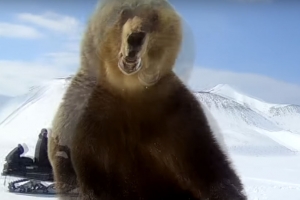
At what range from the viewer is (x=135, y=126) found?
0.83m

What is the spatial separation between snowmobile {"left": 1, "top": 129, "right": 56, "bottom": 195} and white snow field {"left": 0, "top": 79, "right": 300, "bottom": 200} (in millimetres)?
20

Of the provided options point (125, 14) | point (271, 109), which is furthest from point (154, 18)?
point (271, 109)

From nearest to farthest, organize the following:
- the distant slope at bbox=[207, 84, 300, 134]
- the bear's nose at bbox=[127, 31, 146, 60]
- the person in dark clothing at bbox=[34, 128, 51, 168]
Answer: the bear's nose at bbox=[127, 31, 146, 60] → the person in dark clothing at bbox=[34, 128, 51, 168] → the distant slope at bbox=[207, 84, 300, 134]

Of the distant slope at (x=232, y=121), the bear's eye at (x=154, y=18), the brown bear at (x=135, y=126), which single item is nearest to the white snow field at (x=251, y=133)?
the distant slope at (x=232, y=121)

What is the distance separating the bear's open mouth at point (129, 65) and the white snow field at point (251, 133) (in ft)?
0.99

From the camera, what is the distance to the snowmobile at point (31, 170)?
0.97 metres

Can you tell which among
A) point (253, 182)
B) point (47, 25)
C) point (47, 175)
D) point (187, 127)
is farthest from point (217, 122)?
point (47, 25)

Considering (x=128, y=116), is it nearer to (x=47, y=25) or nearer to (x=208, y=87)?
(x=208, y=87)

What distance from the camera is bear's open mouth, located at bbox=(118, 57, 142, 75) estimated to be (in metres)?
0.74

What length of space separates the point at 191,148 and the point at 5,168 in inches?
19.6

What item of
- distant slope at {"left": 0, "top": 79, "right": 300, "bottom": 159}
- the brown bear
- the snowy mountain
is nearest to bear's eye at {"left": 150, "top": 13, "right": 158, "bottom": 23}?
the brown bear

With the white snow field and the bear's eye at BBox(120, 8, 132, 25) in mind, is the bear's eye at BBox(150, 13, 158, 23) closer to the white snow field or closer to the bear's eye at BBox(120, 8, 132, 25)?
the bear's eye at BBox(120, 8, 132, 25)

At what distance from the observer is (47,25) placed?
1128mm

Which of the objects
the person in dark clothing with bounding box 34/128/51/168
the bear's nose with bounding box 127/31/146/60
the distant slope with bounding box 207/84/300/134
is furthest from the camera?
the distant slope with bounding box 207/84/300/134
